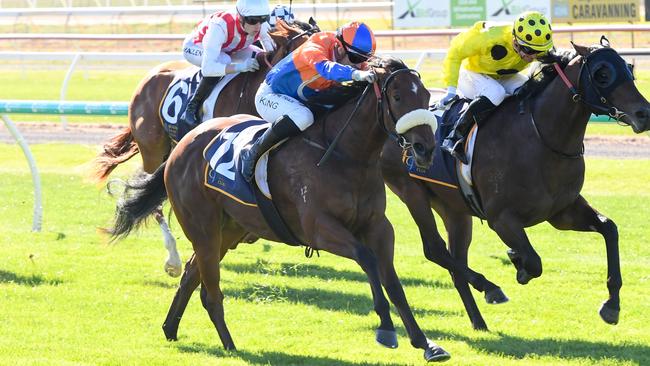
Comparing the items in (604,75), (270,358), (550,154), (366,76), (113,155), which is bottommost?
(113,155)

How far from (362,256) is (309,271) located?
3.41 meters

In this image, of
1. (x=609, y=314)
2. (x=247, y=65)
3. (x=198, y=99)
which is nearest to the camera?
(x=609, y=314)

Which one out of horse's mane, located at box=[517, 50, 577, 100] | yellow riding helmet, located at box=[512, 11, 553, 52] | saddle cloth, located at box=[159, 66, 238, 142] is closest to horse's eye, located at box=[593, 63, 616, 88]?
horse's mane, located at box=[517, 50, 577, 100]

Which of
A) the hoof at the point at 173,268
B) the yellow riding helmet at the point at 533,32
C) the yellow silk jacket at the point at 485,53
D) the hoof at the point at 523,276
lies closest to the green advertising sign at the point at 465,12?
the hoof at the point at 173,268

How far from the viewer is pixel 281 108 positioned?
6.41m

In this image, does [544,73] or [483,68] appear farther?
[483,68]

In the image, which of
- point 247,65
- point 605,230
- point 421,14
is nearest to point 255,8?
point 247,65

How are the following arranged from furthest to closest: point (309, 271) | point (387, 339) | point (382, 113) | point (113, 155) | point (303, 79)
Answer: point (113, 155) → point (309, 271) → point (303, 79) → point (382, 113) → point (387, 339)

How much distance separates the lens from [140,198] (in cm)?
730

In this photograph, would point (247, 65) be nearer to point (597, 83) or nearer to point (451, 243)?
point (451, 243)

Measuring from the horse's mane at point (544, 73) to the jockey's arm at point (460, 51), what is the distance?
43cm

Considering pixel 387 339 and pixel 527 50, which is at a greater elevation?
pixel 527 50

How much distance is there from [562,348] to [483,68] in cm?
199

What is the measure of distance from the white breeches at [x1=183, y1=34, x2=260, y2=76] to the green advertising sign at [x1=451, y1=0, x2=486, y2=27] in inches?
739
